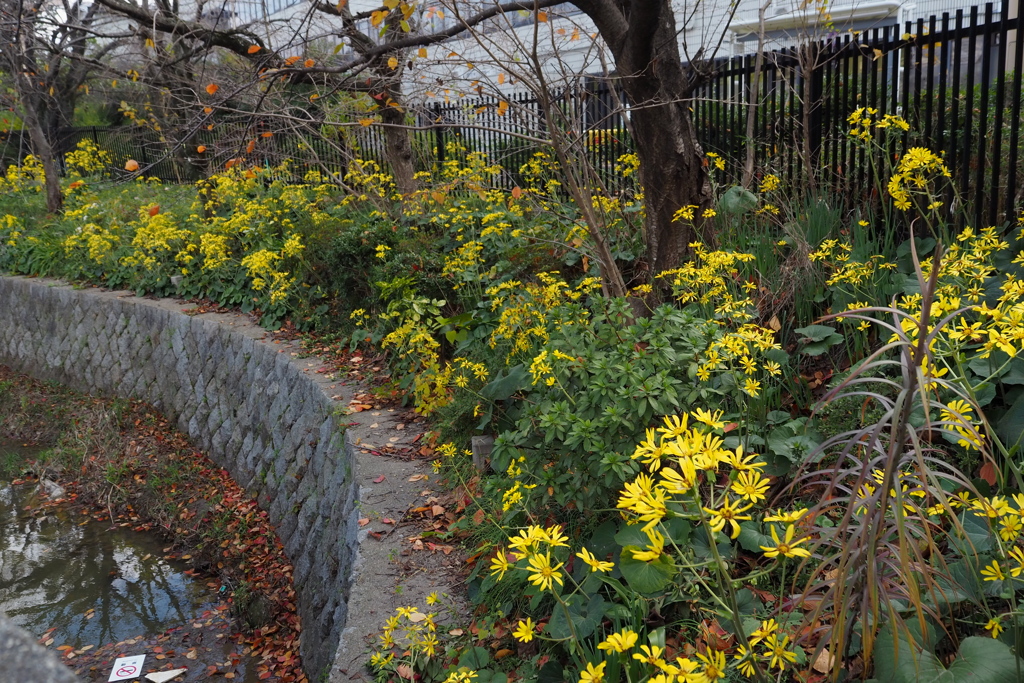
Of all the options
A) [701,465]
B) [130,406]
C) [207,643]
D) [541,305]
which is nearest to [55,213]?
[130,406]

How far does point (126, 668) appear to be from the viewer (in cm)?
454

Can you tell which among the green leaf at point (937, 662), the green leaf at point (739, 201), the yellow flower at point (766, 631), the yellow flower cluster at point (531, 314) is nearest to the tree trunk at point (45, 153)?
the yellow flower cluster at point (531, 314)

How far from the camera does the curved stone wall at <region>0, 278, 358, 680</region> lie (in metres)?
4.55

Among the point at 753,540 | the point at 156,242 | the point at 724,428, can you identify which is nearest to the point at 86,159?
the point at 156,242

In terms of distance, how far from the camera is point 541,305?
418cm

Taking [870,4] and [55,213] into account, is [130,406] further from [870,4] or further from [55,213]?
[870,4]

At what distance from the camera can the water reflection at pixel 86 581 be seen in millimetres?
5223

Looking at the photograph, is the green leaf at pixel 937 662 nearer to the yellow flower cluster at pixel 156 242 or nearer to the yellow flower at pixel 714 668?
the yellow flower at pixel 714 668

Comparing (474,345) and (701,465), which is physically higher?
(701,465)

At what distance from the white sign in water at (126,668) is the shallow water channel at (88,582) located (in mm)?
335

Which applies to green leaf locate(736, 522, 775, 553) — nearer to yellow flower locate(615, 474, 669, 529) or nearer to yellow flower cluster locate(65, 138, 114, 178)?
yellow flower locate(615, 474, 669, 529)

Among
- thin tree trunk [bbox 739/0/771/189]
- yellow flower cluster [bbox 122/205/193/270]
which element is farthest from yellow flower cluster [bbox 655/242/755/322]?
yellow flower cluster [bbox 122/205/193/270]

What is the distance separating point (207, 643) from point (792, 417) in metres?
3.85

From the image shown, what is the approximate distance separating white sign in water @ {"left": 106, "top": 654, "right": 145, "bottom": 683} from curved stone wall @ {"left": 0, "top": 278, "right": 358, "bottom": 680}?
0.96 m
